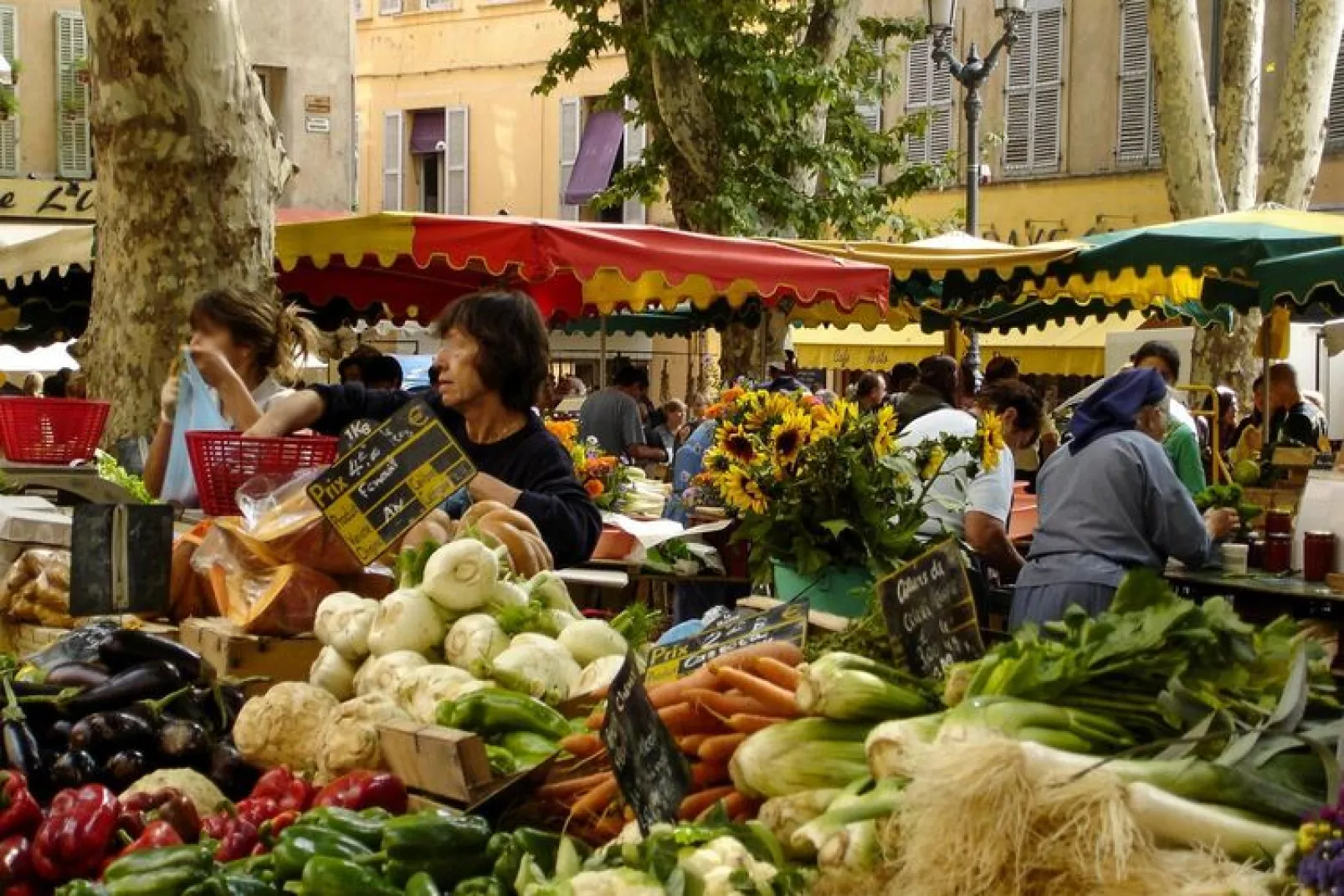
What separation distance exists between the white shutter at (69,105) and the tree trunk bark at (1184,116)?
1394 centimetres

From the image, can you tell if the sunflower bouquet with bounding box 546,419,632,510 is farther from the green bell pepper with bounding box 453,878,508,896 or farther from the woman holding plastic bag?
the green bell pepper with bounding box 453,878,508,896

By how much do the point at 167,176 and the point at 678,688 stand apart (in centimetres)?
450

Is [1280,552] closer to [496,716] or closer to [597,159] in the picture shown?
[496,716]

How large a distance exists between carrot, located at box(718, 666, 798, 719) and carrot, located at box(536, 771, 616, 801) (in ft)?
0.85

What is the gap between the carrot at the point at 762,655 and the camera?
295cm

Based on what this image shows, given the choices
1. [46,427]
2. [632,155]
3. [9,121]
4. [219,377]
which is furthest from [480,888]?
[632,155]

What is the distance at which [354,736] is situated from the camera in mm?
3084

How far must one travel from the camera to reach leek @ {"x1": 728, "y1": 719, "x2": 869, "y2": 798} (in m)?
2.58

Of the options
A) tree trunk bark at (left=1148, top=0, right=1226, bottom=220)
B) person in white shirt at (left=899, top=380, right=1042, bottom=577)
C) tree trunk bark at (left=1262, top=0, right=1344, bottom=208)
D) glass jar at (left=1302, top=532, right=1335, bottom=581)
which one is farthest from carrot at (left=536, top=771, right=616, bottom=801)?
tree trunk bark at (left=1262, top=0, right=1344, bottom=208)

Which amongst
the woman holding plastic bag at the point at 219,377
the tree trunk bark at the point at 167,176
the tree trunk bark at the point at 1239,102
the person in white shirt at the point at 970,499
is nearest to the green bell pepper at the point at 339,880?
the woman holding plastic bag at the point at 219,377

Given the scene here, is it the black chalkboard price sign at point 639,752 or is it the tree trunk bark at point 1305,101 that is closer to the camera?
the black chalkboard price sign at point 639,752

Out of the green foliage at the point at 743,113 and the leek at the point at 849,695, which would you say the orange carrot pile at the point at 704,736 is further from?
the green foliage at the point at 743,113

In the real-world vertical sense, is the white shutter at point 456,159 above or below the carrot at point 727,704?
above

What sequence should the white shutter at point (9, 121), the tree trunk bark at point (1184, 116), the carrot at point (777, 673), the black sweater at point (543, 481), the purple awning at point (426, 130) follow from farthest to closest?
1. the purple awning at point (426, 130)
2. the white shutter at point (9, 121)
3. the tree trunk bark at point (1184, 116)
4. the black sweater at point (543, 481)
5. the carrot at point (777, 673)
